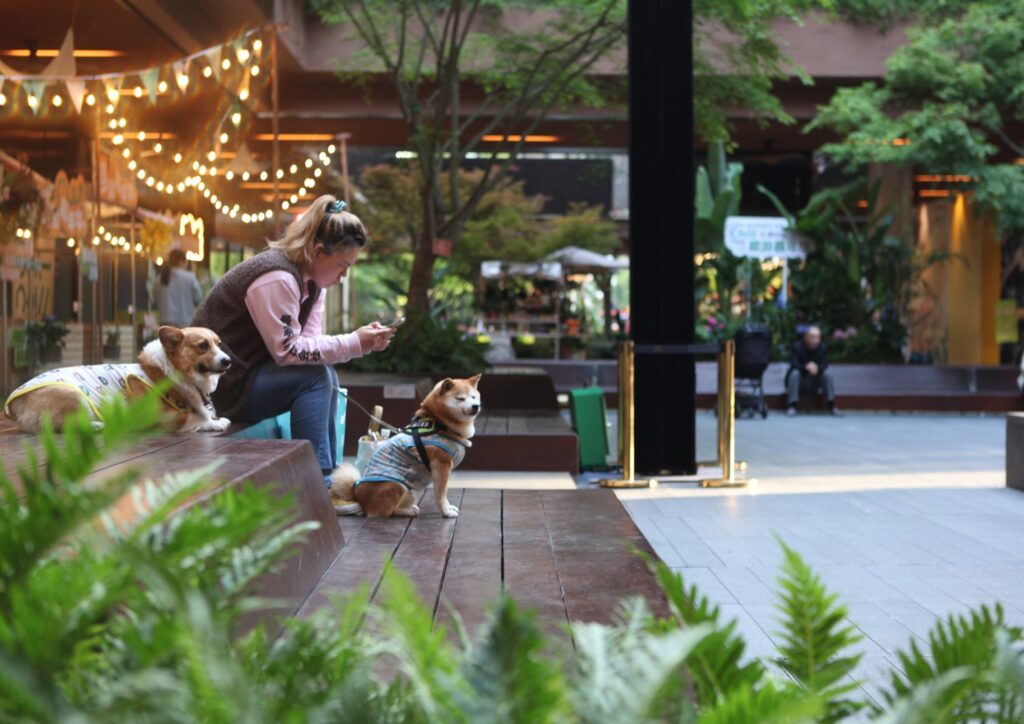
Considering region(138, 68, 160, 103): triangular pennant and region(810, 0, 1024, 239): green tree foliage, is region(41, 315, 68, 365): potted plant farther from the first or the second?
region(810, 0, 1024, 239): green tree foliage

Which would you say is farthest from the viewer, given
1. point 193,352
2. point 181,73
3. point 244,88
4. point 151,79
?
point 244,88

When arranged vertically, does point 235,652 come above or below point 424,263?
below

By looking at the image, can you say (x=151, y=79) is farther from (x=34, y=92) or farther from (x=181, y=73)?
(x=34, y=92)

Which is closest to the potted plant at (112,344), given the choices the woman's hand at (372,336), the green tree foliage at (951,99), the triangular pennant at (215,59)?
the triangular pennant at (215,59)

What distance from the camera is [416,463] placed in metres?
4.93

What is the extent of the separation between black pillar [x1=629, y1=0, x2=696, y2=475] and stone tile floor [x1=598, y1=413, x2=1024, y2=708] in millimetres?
467

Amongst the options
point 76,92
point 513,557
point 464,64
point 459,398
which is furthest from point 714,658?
point 464,64

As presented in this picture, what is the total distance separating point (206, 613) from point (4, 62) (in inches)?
405

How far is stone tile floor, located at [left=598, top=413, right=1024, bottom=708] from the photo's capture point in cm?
534

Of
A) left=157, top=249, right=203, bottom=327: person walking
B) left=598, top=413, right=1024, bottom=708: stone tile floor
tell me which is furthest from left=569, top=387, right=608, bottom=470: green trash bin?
left=157, top=249, right=203, bottom=327: person walking

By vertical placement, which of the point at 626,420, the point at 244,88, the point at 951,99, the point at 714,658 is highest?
the point at 951,99

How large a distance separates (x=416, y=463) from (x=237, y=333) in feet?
3.51

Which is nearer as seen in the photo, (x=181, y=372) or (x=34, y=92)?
(x=181, y=372)

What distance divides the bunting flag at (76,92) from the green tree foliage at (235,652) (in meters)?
10.8
